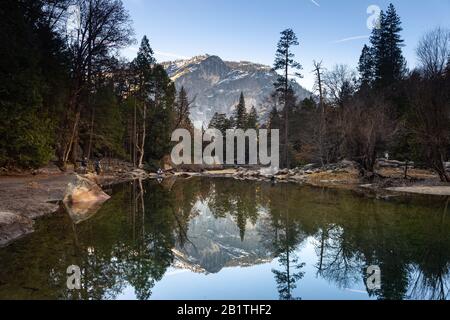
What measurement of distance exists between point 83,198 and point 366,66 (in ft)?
141

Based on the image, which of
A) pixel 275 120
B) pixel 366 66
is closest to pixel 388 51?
pixel 366 66

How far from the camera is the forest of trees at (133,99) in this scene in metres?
18.0

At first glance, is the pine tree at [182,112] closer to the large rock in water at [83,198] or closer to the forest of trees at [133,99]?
the forest of trees at [133,99]

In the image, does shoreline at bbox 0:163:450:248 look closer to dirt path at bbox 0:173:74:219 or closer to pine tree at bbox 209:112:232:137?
dirt path at bbox 0:173:74:219

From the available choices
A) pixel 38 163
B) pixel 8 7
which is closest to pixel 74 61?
pixel 8 7

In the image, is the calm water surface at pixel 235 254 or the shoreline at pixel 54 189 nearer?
the calm water surface at pixel 235 254

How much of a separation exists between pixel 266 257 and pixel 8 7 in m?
18.2

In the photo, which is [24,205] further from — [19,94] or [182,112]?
[182,112]

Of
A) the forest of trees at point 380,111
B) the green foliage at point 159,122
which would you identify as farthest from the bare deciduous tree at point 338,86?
the green foliage at point 159,122

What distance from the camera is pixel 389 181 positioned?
2248 centimetres

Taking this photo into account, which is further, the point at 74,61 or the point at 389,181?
the point at 74,61

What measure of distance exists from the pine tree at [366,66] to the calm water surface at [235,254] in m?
36.6

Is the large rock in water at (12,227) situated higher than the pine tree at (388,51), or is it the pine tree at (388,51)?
the pine tree at (388,51)

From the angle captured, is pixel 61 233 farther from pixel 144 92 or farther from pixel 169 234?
pixel 144 92
